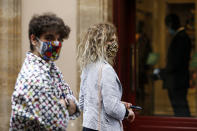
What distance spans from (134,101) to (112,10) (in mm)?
1455

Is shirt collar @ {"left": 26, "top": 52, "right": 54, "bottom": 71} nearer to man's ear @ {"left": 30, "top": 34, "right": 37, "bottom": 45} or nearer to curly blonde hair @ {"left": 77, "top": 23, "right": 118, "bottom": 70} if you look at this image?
man's ear @ {"left": 30, "top": 34, "right": 37, "bottom": 45}

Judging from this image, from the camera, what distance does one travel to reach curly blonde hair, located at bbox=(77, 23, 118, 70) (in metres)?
3.81

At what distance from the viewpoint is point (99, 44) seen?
3.81m

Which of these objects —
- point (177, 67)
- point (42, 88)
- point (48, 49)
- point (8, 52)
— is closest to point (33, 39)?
Result: point (48, 49)

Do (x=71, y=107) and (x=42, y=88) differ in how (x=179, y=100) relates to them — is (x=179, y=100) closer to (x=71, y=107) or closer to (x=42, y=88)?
(x=71, y=107)

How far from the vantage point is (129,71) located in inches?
263

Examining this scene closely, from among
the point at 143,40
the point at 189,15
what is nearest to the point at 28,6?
the point at 143,40

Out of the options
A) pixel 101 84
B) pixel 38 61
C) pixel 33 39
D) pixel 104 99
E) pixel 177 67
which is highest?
pixel 33 39

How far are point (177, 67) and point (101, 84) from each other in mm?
5258

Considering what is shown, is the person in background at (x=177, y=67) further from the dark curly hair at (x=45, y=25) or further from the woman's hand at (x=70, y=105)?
the dark curly hair at (x=45, y=25)

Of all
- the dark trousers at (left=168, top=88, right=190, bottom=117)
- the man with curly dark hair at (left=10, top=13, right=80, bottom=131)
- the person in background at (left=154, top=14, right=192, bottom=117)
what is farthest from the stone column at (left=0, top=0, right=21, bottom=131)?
the man with curly dark hair at (left=10, top=13, right=80, bottom=131)

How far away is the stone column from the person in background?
319cm

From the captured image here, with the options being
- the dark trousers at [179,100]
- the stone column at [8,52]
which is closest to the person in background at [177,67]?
the dark trousers at [179,100]

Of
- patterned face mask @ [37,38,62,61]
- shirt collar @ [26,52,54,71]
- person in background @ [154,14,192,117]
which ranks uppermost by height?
patterned face mask @ [37,38,62,61]
